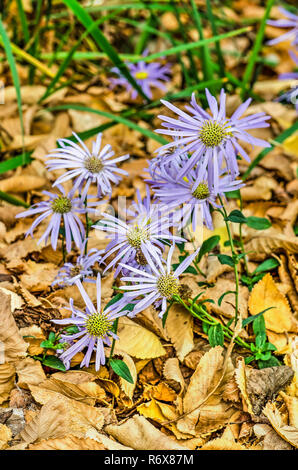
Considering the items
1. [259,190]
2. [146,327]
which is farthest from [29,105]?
[146,327]

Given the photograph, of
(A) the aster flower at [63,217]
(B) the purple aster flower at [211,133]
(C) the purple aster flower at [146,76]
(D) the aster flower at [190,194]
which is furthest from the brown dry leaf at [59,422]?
(C) the purple aster flower at [146,76]

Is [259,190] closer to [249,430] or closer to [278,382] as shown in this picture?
[278,382]

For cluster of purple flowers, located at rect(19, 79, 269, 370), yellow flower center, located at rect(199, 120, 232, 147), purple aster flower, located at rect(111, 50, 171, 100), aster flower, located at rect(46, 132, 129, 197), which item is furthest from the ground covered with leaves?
purple aster flower, located at rect(111, 50, 171, 100)

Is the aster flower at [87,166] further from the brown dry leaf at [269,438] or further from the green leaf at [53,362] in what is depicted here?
the brown dry leaf at [269,438]

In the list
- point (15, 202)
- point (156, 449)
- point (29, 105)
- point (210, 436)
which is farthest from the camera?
point (29, 105)

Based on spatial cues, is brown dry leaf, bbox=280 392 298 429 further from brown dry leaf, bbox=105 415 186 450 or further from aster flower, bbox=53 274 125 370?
aster flower, bbox=53 274 125 370

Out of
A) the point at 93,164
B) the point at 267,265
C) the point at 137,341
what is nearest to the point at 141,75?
the point at 93,164

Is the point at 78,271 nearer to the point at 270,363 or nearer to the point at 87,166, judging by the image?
the point at 87,166
